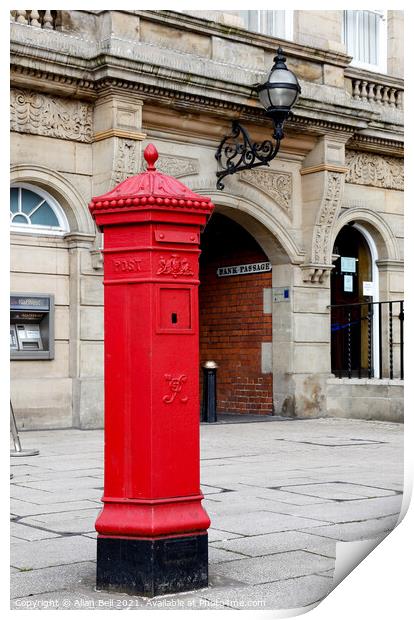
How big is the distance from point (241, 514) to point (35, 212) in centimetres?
680

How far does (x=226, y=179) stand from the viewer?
13719 millimetres

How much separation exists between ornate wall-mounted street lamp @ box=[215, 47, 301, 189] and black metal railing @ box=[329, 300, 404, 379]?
3.18 meters

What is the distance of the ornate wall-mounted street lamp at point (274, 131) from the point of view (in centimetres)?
1238

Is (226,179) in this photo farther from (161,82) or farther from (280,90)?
(161,82)

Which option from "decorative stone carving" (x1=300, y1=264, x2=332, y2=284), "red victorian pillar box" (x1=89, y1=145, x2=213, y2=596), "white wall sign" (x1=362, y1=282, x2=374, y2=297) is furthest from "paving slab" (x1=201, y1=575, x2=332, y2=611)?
"white wall sign" (x1=362, y1=282, x2=374, y2=297)

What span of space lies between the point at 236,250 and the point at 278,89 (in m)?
3.83

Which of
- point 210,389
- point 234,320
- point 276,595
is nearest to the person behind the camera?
point 276,595

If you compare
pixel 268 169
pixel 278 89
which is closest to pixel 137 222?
pixel 278 89

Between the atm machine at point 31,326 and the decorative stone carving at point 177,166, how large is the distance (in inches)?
97.1

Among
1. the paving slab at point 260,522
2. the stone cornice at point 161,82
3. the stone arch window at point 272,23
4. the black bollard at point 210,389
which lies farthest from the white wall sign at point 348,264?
the paving slab at point 260,522

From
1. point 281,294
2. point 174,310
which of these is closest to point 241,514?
point 174,310

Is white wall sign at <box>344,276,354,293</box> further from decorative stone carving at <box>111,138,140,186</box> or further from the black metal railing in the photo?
decorative stone carving at <box>111,138,140,186</box>
